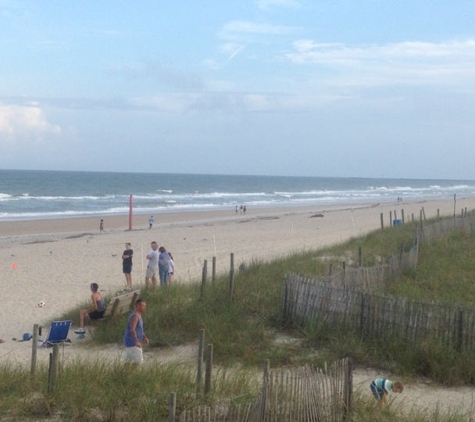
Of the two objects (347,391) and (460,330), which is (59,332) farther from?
(460,330)

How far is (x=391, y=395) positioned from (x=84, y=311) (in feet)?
21.3

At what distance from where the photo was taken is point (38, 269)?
888 inches

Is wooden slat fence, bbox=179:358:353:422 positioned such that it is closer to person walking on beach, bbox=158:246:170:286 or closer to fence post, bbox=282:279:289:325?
fence post, bbox=282:279:289:325

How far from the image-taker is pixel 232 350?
10727mm

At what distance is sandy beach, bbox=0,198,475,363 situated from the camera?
1644cm

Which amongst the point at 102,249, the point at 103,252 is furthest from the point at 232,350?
A: the point at 102,249

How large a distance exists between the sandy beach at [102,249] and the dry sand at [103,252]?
0.02 metres

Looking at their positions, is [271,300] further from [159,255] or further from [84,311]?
[159,255]

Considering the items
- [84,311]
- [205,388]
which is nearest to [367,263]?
[84,311]

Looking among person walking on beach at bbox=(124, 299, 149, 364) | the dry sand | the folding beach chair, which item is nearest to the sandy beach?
the dry sand

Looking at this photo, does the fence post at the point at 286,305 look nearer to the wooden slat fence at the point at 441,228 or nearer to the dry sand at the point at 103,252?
the dry sand at the point at 103,252

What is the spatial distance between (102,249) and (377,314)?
63.1ft

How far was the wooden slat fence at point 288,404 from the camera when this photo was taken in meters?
6.75

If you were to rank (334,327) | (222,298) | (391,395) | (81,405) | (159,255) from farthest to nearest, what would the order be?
(159,255), (222,298), (334,327), (391,395), (81,405)
